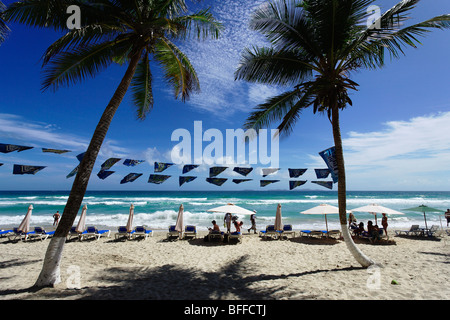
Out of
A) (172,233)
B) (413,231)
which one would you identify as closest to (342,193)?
(172,233)

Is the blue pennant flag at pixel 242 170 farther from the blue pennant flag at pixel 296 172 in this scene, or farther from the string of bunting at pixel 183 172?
the blue pennant flag at pixel 296 172

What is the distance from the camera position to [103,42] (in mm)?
6113

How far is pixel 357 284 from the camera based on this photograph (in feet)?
17.1

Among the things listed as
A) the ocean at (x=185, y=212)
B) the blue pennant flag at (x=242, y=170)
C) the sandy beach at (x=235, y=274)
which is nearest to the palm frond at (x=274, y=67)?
the sandy beach at (x=235, y=274)

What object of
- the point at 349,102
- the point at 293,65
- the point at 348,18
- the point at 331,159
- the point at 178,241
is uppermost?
the point at 348,18

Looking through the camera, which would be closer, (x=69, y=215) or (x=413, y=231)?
(x=69, y=215)

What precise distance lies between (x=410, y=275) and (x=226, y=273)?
199 inches

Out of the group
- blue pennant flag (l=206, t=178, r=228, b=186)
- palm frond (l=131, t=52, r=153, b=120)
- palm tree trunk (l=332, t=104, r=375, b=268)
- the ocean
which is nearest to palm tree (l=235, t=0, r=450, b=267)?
palm tree trunk (l=332, t=104, r=375, b=268)

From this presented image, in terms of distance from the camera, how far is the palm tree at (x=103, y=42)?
4.86 m

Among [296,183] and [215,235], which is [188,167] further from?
[296,183]

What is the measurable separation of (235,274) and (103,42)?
768 cm

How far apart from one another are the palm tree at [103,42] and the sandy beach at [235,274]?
3.82ft
